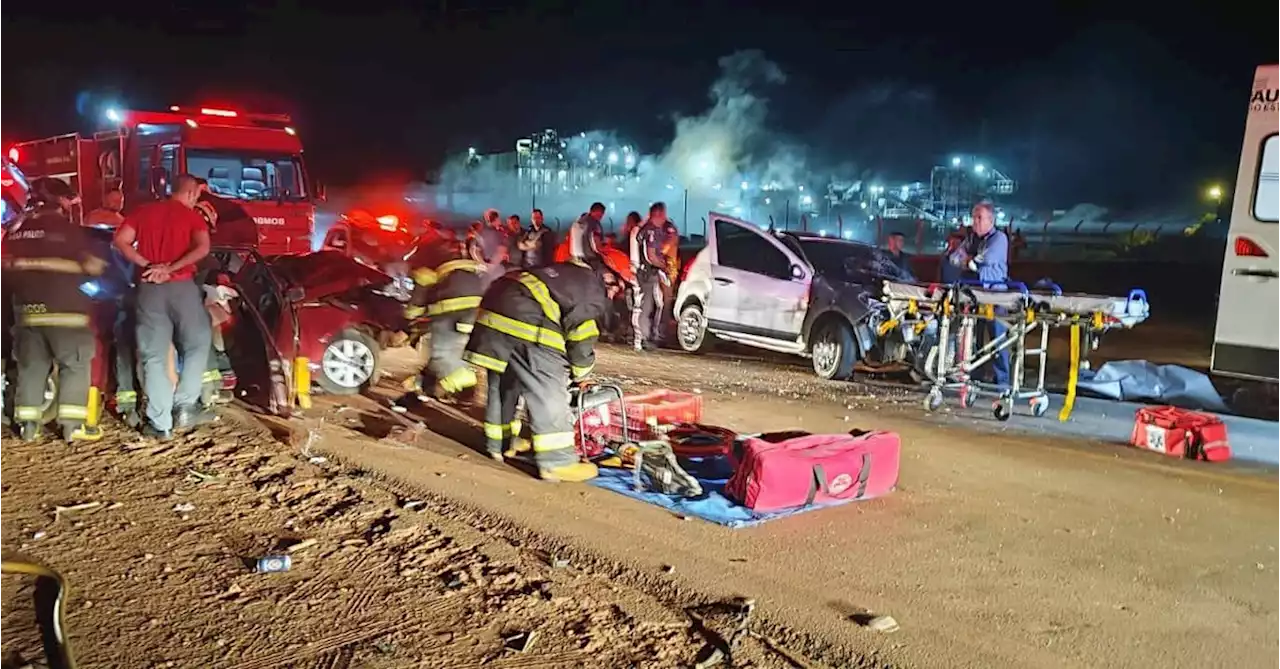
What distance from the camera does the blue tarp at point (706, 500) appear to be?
6.09 meters

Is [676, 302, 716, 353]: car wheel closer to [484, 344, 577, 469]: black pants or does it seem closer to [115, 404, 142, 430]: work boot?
[484, 344, 577, 469]: black pants

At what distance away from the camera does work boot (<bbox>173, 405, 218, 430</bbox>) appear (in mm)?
8133

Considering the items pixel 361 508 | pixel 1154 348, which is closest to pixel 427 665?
pixel 361 508

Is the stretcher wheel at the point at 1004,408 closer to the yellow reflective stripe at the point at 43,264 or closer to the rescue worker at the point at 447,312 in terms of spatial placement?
the rescue worker at the point at 447,312

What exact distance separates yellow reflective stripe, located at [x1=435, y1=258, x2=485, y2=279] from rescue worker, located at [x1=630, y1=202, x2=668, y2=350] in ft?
15.8

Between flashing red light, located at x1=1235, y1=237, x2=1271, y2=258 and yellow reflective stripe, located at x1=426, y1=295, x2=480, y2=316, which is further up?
flashing red light, located at x1=1235, y1=237, x2=1271, y2=258

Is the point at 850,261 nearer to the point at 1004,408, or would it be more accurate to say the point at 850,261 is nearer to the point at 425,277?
the point at 1004,408

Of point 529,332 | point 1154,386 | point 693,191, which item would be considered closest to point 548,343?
point 529,332

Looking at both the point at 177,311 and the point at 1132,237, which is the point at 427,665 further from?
the point at 1132,237

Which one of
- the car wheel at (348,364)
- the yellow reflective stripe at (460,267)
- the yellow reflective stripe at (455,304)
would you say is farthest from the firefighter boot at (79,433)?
the yellow reflective stripe at (460,267)

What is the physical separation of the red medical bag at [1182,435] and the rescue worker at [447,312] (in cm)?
531

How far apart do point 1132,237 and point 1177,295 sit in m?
15.4

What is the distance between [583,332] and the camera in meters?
6.91

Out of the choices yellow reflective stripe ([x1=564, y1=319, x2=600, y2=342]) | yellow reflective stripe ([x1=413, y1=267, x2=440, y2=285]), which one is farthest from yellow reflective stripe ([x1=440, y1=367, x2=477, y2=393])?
yellow reflective stripe ([x1=564, y1=319, x2=600, y2=342])
